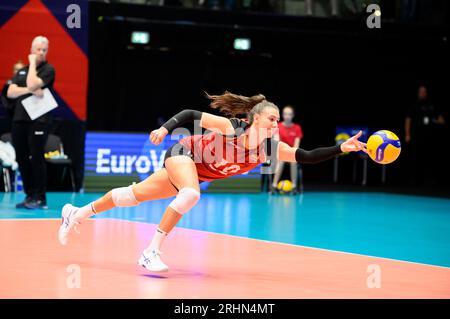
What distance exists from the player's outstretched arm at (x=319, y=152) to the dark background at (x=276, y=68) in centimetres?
1002

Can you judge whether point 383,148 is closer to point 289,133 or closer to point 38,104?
point 38,104

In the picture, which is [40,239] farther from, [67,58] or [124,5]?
[124,5]

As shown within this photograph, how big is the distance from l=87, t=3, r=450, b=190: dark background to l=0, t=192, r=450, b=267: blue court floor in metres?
3.36

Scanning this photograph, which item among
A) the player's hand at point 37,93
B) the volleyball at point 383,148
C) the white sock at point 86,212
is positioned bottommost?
the white sock at point 86,212

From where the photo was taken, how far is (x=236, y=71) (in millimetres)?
17797

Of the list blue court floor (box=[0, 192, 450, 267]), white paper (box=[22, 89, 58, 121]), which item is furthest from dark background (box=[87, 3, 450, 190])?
white paper (box=[22, 89, 58, 121])

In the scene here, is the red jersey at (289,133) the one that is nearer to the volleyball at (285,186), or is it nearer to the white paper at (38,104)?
the volleyball at (285,186)

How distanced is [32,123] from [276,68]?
27.9ft

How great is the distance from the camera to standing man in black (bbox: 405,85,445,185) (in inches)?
691

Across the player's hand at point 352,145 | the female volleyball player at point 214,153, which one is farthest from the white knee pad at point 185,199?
the player's hand at point 352,145

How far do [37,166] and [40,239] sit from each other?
286cm

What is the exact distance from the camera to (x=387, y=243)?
889cm

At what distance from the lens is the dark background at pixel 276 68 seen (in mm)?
16516
